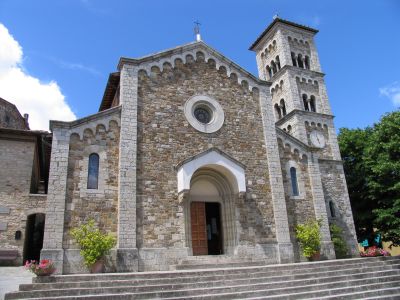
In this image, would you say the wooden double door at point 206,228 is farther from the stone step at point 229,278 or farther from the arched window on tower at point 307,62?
the arched window on tower at point 307,62

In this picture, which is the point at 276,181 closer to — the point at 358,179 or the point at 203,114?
the point at 203,114

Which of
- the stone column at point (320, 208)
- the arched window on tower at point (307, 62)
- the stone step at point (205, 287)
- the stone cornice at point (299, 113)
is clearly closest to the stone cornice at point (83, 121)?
the stone step at point (205, 287)

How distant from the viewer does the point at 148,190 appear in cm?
1466

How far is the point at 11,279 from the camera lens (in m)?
11.4

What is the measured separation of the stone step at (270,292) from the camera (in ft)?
31.0

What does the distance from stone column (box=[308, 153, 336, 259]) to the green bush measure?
158cm

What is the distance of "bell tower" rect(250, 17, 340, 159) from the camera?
24.3 m

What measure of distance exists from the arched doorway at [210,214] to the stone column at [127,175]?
2610 mm

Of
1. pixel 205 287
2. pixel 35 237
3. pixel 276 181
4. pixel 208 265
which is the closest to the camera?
pixel 205 287

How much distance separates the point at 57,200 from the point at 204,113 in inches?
325

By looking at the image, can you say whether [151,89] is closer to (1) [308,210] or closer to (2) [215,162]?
(2) [215,162]

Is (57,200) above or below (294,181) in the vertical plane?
below

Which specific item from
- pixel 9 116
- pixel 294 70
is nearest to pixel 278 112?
pixel 294 70

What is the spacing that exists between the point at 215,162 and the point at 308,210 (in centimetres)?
591
